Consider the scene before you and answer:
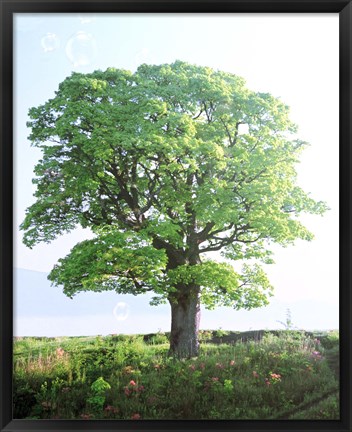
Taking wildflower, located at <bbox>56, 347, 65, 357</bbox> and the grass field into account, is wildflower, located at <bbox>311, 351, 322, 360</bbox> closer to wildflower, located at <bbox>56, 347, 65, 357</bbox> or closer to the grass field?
the grass field

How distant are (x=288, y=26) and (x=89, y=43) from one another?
1104 millimetres

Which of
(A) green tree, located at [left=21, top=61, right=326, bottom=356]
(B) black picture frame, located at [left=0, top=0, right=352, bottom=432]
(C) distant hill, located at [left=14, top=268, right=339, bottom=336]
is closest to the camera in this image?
(B) black picture frame, located at [left=0, top=0, right=352, bottom=432]

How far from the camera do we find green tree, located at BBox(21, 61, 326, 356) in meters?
3.06

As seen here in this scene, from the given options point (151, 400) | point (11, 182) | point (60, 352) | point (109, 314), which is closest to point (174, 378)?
point (151, 400)

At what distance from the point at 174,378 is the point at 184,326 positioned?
284 mm

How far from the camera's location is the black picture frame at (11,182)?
2842 mm

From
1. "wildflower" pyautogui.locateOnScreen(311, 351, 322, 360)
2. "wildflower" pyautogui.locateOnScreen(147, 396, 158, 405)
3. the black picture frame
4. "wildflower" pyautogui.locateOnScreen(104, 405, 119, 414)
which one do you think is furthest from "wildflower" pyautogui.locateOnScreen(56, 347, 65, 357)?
"wildflower" pyautogui.locateOnScreen(311, 351, 322, 360)

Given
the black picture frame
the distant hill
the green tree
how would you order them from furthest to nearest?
the green tree → the distant hill → the black picture frame

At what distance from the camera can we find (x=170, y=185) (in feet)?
10.4

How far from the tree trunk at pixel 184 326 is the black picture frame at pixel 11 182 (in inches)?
15.8

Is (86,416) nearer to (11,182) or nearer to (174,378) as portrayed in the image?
(174,378)

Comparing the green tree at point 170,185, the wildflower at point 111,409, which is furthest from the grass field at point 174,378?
the green tree at point 170,185

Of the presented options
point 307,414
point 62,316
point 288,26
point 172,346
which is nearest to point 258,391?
point 307,414

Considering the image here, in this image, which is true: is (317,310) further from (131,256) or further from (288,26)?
(288,26)
